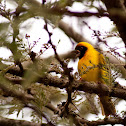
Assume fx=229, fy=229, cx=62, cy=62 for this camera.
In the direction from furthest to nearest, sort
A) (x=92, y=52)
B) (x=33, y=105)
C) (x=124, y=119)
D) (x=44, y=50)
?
(x=92, y=52) < (x=124, y=119) < (x=44, y=50) < (x=33, y=105)

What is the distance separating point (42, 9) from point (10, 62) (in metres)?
0.77

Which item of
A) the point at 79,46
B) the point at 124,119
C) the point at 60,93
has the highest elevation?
the point at 79,46

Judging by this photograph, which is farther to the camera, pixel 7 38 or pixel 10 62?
pixel 10 62

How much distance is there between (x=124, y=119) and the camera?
204 cm

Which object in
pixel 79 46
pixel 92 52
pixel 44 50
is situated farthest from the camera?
pixel 79 46

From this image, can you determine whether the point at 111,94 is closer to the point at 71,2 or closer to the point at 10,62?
the point at 10,62

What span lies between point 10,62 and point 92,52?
9.07 feet

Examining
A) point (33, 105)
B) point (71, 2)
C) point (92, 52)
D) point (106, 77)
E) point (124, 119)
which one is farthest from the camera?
point (92, 52)

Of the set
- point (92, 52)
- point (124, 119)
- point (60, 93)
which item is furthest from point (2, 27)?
point (92, 52)

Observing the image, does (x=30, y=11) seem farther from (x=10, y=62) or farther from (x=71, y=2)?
(x=10, y=62)

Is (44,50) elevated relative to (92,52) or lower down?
lower down

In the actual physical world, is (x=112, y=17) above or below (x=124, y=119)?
above

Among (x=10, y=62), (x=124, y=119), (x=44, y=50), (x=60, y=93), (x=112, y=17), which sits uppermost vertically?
(x=112, y=17)

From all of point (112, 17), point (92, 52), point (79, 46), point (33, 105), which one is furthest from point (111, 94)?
point (79, 46)
